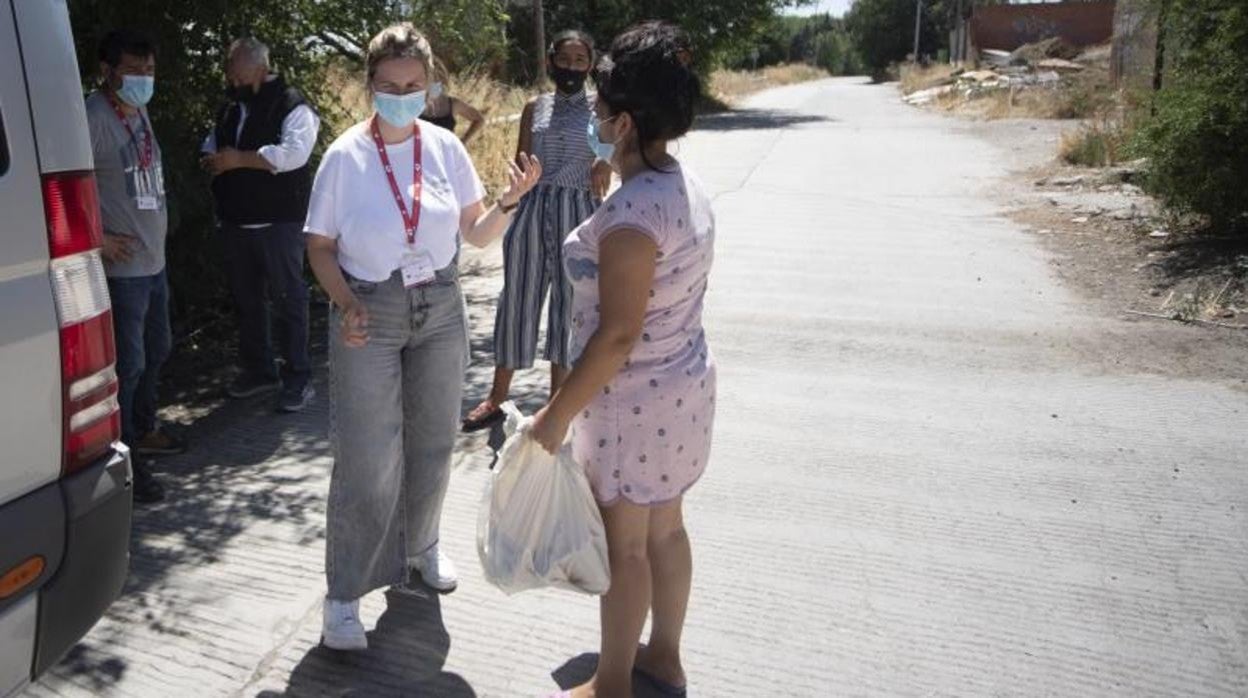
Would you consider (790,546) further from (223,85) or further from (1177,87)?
(1177,87)

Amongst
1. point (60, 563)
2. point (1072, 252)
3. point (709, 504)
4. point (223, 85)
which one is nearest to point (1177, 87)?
point (1072, 252)

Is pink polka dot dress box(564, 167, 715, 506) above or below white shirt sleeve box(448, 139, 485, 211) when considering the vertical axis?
below

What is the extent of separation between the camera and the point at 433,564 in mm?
3475

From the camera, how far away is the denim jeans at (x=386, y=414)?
2.99 meters

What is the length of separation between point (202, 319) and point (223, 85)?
149 cm

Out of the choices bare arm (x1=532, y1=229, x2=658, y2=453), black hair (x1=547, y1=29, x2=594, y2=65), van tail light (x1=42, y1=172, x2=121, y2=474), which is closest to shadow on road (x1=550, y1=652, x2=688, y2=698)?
bare arm (x1=532, y1=229, x2=658, y2=453)

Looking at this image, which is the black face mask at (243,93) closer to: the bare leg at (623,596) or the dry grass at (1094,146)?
the bare leg at (623,596)

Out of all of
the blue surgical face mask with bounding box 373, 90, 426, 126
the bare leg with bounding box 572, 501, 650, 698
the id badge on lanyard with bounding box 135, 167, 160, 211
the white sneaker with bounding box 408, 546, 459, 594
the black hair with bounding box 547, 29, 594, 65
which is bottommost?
the white sneaker with bounding box 408, 546, 459, 594

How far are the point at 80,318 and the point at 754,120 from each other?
26.3 metres

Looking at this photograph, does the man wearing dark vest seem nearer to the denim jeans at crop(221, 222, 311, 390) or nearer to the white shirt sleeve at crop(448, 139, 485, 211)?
the denim jeans at crop(221, 222, 311, 390)

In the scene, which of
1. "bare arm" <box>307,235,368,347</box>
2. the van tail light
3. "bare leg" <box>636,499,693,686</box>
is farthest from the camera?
"bare arm" <box>307,235,368,347</box>

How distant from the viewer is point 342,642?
119 inches

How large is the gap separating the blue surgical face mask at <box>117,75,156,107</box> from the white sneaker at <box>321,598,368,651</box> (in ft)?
7.80

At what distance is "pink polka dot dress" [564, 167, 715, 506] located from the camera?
2.44m
